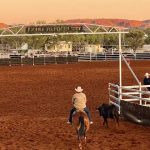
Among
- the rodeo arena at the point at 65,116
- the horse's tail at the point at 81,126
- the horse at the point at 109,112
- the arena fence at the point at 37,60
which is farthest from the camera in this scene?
the arena fence at the point at 37,60

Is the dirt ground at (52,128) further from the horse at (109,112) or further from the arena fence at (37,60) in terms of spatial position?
the arena fence at (37,60)

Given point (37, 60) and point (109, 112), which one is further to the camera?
point (37, 60)

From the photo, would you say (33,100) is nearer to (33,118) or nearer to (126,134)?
(33,118)

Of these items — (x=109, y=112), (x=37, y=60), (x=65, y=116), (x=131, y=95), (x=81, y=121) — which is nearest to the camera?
(x=81, y=121)

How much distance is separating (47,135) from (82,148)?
206 centimetres

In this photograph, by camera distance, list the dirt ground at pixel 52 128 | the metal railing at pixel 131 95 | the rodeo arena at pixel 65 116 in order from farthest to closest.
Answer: the metal railing at pixel 131 95
the rodeo arena at pixel 65 116
the dirt ground at pixel 52 128

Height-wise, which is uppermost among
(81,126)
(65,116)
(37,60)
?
(81,126)

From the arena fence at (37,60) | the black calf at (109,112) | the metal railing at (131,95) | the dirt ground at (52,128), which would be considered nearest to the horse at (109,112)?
the black calf at (109,112)

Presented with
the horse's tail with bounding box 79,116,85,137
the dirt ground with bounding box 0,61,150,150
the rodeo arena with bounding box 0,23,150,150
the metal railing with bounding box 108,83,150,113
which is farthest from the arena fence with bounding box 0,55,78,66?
the horse's tail with bounding box 79,116,85,137

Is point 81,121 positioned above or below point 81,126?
above

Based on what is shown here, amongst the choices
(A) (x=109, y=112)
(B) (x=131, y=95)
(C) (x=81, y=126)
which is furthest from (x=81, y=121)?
(B) (x=131, y=95)

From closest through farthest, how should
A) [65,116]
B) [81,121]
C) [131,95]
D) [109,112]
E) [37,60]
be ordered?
[81,121], [109,112], [65,116], [131,95], [37,60]

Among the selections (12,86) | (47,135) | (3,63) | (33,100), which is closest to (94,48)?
(3,63)

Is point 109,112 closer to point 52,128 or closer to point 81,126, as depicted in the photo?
point 52,128
